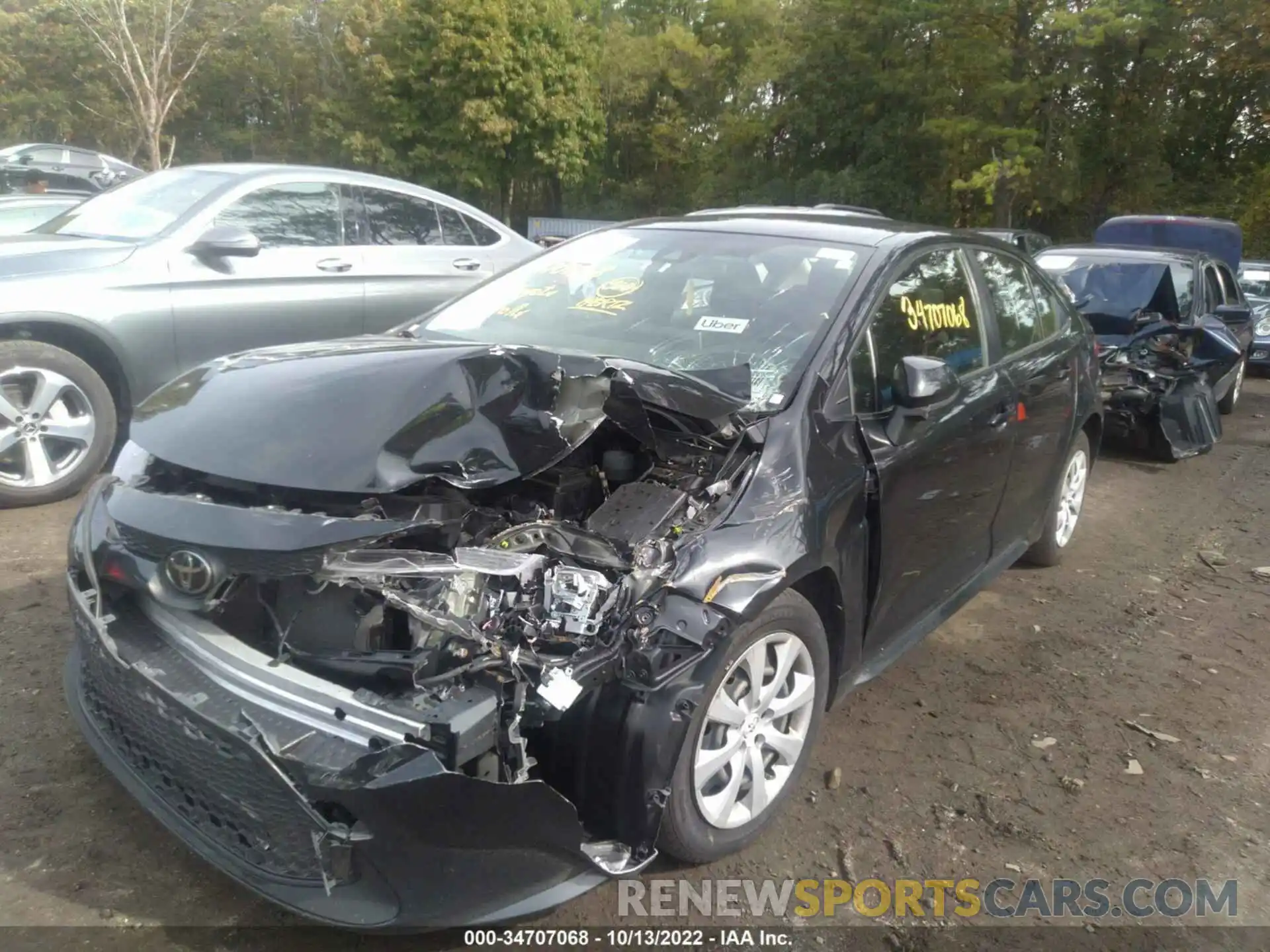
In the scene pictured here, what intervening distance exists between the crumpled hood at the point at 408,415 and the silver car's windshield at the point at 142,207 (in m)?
3.01

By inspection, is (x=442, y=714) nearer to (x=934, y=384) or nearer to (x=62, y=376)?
(x=934, y=384)

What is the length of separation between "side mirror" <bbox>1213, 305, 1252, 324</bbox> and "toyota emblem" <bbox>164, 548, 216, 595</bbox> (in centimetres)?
922

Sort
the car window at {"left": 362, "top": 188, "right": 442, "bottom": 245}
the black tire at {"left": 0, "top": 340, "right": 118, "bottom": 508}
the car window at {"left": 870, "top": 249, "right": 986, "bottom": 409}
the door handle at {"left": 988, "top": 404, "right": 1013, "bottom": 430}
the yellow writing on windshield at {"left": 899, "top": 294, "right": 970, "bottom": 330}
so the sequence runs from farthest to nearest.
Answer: the car window at {"left": 362, "top": 188, "right": 442, "bottom": 245}
the black tire at {"left": 0, "top": 340, "right": 118, "bottom": 508}
the door handle at {"left": 988, "top": 404, "right": 1013, "bottom": 430}
the yellow writing on windshield at {"left": 899, "top": 294, "right": 970, "bottom": 330}
the car window at {"left": 870, "top": 249, "right": 986, "bottom": 409}

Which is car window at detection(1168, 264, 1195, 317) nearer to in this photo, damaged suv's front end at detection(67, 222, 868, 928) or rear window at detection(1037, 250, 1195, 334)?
rear window at detection(1037, 250, 1195, 334)

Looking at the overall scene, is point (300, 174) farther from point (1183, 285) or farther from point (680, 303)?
point (1183, 285)

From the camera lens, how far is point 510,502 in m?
2.73

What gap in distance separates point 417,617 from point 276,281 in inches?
154

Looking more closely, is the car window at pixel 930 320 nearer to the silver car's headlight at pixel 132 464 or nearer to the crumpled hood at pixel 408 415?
the crumpled hood at pixel 408 415

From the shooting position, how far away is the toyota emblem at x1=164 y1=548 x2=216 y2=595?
2.35 metres

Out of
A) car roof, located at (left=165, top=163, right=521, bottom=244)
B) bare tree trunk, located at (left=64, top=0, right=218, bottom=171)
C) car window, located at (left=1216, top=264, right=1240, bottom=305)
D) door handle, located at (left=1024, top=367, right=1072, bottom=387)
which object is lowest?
car window, located at (left=1216, top=264, right=1240, bottom=305)

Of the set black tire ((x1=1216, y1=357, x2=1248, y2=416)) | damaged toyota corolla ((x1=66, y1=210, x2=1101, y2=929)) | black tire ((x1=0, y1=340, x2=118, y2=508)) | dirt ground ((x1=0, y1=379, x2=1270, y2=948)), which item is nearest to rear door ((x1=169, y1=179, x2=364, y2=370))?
black tire ((x1=0, y1=340, x2=118, y2=508))

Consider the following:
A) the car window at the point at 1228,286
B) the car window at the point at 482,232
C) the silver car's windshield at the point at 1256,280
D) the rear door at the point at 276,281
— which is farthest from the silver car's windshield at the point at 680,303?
the silver car's windshield at the point at 1256,280

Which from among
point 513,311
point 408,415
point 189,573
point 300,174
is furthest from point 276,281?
point 189,573

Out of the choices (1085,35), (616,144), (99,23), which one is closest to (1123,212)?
(1085,35)
